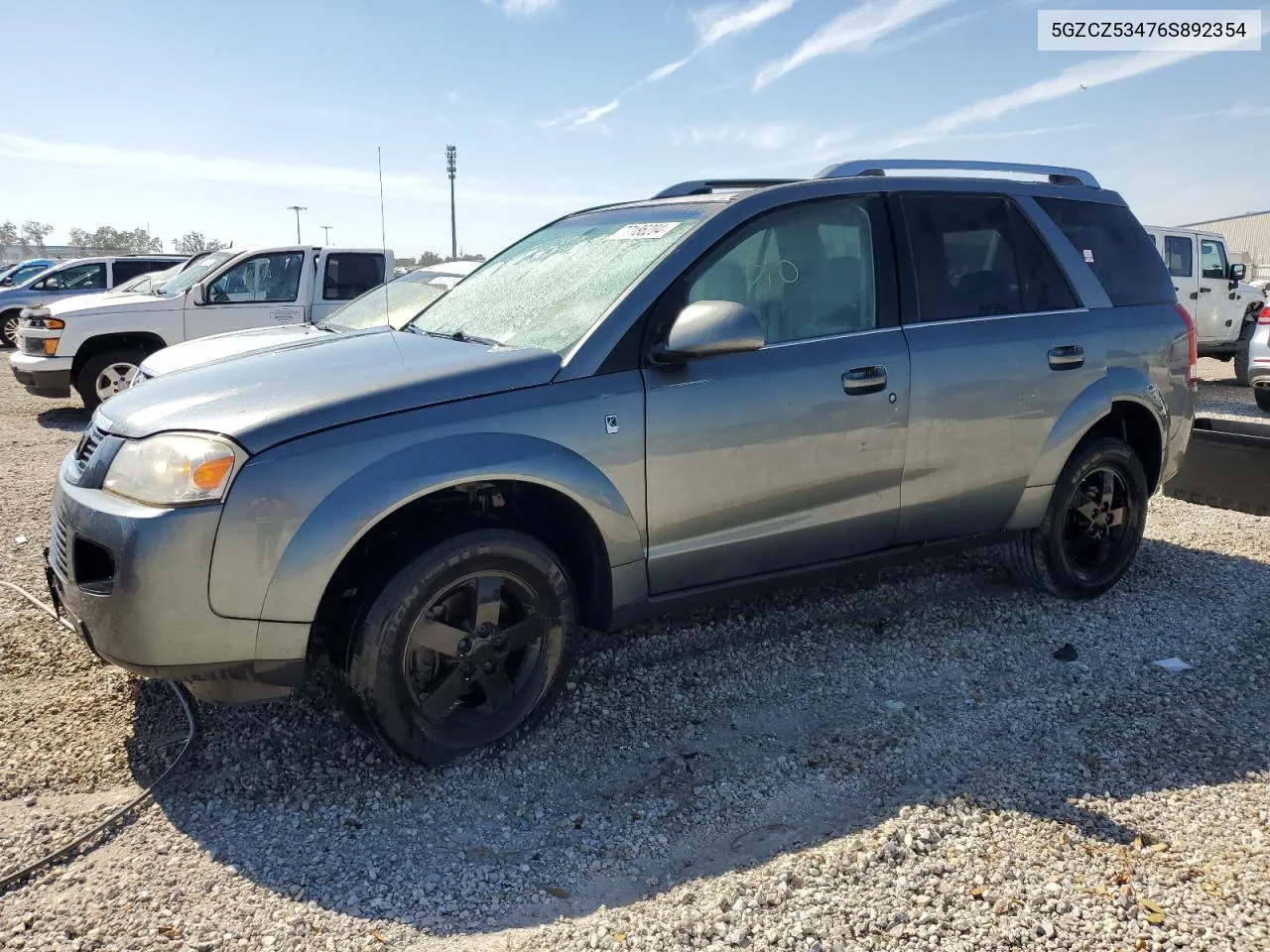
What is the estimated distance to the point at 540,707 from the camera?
3.34 meters

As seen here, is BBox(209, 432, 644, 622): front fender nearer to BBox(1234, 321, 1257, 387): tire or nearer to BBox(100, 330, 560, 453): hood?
BBox(100, 330, 560, 453): hood

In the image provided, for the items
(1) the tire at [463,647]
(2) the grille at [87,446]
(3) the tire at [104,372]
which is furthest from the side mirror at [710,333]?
(3) the tire at [104,372]

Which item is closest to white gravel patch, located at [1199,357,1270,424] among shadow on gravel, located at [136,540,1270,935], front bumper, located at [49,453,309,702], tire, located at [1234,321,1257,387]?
tire, located at [1234,321,1257,387]

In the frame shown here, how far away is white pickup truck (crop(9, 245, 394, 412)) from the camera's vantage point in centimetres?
1030

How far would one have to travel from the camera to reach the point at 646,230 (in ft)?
12.2

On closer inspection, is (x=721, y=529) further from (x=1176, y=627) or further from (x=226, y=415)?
(x=1176, y=627)

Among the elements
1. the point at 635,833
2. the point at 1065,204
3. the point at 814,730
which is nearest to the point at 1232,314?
the point at 1065,204

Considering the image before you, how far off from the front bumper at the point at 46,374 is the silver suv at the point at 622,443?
797 centimetres

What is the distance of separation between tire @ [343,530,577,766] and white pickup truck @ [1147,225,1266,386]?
1315 cm

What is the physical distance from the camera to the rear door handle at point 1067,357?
4.20m

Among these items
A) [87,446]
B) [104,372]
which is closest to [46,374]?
[104,372]

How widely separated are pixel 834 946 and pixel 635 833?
70cm

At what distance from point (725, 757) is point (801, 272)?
183 cm

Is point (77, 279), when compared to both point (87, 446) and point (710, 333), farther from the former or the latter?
point (710, 333)
